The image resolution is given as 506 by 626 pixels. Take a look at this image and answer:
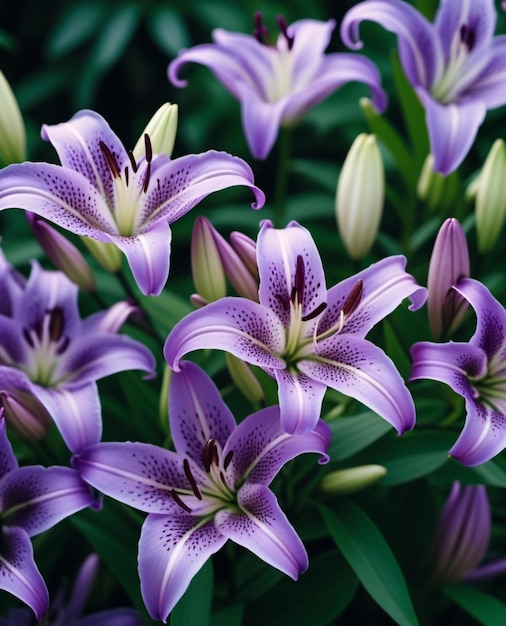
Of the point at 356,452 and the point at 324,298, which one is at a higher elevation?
the point at 324,298

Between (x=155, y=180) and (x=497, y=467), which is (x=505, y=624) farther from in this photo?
(x=155, y=180)

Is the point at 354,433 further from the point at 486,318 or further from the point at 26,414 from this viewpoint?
the point at 26,414

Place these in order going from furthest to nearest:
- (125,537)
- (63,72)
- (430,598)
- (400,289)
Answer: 1. (63,72)
2. (430,598)
3. (125,537)
4. (400,289)

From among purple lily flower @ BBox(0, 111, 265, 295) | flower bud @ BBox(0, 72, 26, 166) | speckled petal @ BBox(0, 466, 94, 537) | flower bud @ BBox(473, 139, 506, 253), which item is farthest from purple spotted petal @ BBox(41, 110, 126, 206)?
flower bud @ BBox(473, 139, 506, 253)

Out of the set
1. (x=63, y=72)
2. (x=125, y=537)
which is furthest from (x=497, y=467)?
(x=63, y=72)

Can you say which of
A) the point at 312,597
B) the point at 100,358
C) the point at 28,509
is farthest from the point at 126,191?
the point at 312,597
